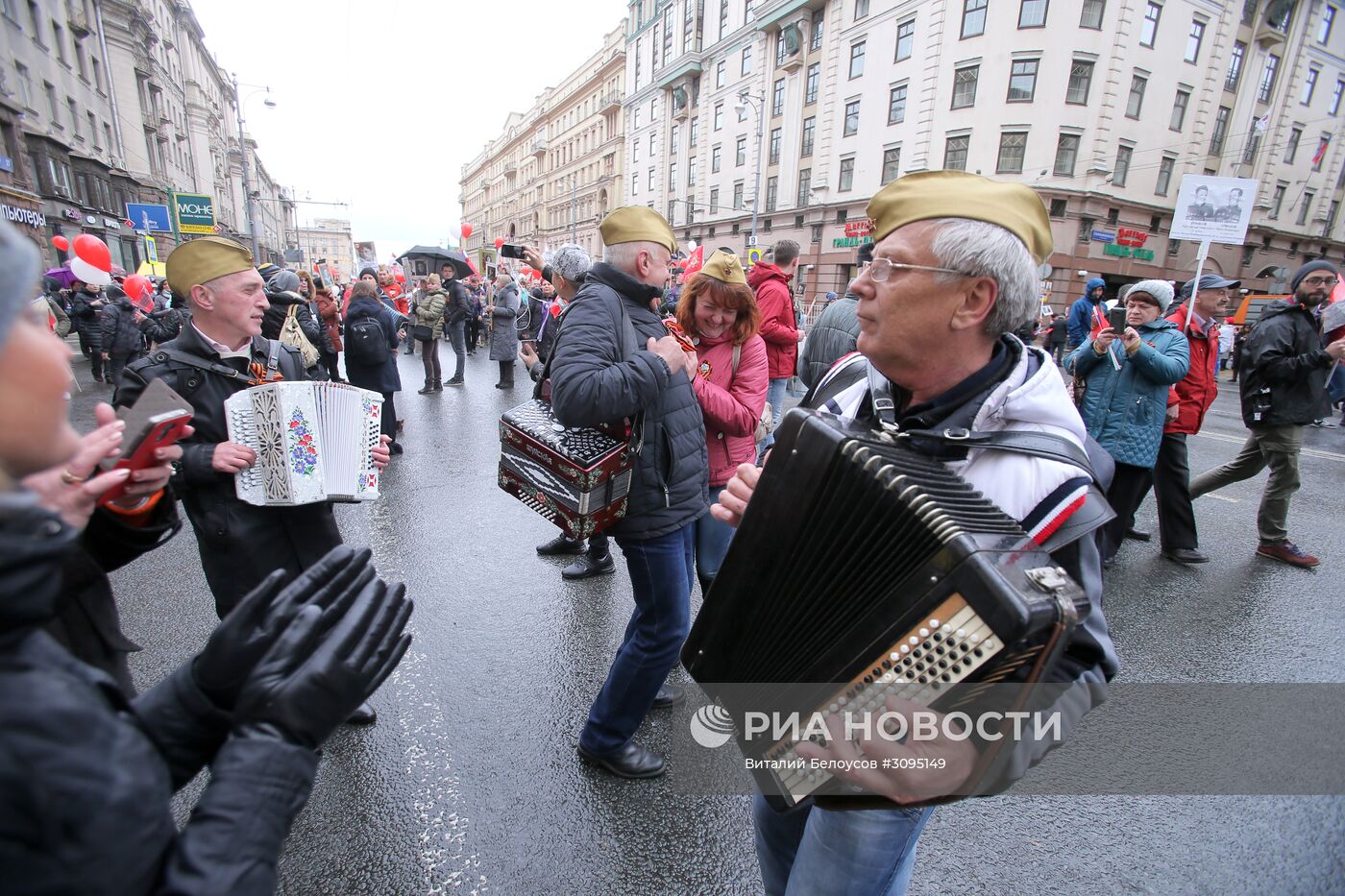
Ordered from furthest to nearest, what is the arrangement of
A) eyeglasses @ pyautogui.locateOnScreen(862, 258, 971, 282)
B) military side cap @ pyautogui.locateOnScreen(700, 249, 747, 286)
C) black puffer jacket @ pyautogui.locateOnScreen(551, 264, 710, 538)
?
military side cap @ pyautogui.locateOnScreen(700, 249, 747, 286), black puffer jacket @ pyautogui.locateOnScreen(551, 264, 710, 538), eyeglasses @ pyautogui.locateOnScreen(862, 258, 971, 282)

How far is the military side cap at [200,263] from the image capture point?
225cm

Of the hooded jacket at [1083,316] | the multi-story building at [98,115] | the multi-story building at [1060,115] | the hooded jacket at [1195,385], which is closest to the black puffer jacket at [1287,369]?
the hooded jacket at [1195,385]

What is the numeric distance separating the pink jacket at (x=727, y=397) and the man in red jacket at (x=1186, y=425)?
3666 millimetres

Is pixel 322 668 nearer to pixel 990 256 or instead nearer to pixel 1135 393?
pixel 990 256

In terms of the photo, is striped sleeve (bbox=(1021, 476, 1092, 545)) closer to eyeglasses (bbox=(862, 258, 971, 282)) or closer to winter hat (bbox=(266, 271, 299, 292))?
eyeglasses (bbox=(862, 258, 971, 282))

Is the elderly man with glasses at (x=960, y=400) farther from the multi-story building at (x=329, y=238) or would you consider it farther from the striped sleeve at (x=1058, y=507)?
the multi-story building at (x=329, y=238)

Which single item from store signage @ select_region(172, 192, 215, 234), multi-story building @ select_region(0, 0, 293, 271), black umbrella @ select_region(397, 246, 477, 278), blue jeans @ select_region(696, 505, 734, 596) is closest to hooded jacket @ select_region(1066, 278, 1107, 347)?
blue jeans @ select_region(696, 505, 734, 596)

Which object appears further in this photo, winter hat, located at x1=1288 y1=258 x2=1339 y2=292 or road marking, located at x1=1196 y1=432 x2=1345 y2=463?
road marking, located at x1=1196 y1=432 x2=1345 y2=463

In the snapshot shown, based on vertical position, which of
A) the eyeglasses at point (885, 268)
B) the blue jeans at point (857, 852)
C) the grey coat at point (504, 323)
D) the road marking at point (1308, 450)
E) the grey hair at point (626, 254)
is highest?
the grey hair at point (626, 254)

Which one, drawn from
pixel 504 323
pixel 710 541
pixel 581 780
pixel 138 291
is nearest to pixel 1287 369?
pixel 710 541

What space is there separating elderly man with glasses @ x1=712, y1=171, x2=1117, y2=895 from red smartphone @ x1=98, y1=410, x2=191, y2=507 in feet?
5.56

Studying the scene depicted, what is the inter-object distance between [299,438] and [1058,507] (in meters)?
2.36

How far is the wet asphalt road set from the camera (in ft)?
7.06

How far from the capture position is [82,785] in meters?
0.67
